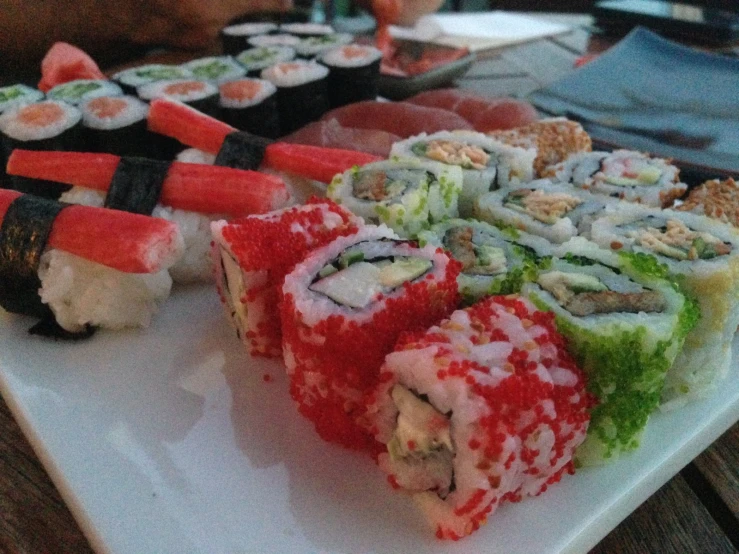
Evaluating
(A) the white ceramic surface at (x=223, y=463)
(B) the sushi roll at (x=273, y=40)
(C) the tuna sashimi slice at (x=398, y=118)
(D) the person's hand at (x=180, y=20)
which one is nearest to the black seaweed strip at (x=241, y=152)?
(A) the white ceramic surface at (x=223, y=463)

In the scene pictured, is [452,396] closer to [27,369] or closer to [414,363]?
[414,363]

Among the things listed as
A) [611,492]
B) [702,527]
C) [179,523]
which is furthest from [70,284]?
[702,527]

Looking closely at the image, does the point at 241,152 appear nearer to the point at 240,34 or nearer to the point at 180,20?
the point at 240,34

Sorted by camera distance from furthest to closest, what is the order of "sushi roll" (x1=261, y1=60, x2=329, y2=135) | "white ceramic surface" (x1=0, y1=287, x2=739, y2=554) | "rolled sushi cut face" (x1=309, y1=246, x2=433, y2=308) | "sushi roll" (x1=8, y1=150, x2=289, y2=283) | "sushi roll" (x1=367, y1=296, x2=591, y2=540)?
"sushi roll" (x1=261, y1=60, x2=329, y2=135) → "sushi roll" (x1=8, y1=150, x2=289, y2=283) → "rolled sushi cut face" (x1=309, y1=246, x2=433, y2=308) → "white ceramic surface" (x1=0, y1=287, x2=739, y2=554) → "sushi roll" (x1=367, y1=296, x2=591, y2=540)

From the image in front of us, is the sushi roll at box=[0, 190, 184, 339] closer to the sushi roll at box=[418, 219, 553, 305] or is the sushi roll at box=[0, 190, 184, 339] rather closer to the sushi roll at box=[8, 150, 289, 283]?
the sushi roll at box=[8, 150, 289, 283]

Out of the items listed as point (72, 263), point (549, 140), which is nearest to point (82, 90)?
point (72, 263)

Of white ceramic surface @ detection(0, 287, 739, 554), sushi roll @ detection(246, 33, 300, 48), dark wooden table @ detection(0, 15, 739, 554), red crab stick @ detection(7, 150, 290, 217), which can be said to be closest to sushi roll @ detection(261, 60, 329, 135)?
sushi roll @ detection(246, 33, 300, 48)
